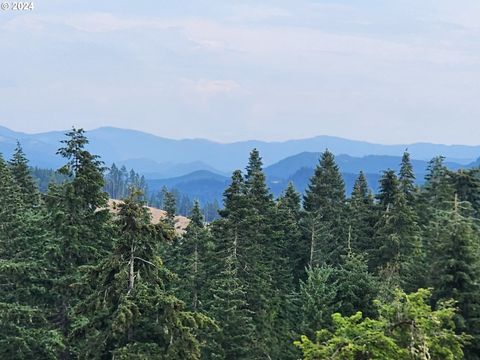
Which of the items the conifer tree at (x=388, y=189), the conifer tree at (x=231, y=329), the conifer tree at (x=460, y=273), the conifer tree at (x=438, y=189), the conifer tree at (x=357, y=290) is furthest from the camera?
the conifer tree at (x=438, y=189)

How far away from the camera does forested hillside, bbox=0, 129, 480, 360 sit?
1634 cm

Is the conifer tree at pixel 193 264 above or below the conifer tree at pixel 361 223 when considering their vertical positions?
below

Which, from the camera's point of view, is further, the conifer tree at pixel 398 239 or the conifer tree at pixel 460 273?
the conifer tree at pixel 398 239

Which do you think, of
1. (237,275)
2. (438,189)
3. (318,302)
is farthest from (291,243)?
(318,302)

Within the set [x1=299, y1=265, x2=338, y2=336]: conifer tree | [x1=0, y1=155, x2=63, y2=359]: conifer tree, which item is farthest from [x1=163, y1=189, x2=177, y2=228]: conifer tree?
[x1=0, y1=155, x2=63, y2=359]: conifer tree

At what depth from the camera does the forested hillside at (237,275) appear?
1634cm

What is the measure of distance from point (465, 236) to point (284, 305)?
22562mm

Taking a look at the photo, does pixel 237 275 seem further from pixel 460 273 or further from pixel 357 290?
pixel 460 273

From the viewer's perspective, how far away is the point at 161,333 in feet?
57.0

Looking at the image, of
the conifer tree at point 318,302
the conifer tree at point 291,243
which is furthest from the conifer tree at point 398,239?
the conifer tree at point 318,302

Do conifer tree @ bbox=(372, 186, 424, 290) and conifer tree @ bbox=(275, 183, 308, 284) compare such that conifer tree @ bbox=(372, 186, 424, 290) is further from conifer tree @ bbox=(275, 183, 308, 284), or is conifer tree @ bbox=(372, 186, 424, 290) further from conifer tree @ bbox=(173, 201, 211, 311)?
conifer tree @ bbox=(173, 201, 211, 311)

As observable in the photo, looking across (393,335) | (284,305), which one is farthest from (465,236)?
(284,305)

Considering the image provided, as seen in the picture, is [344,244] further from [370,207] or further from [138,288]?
[138,288]

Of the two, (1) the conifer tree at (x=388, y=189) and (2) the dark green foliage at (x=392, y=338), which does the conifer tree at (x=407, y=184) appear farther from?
(2) the dark green foliage at (x=392, y=338)
